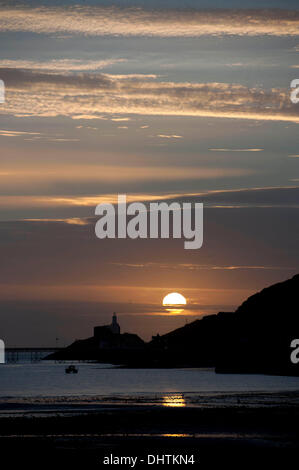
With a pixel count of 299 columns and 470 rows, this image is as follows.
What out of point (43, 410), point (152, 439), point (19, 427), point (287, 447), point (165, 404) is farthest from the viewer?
point (165, 404)

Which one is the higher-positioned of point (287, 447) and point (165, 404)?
point (165, 404)

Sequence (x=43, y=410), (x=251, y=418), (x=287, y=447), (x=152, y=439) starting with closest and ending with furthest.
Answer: (x=287, y=447) → (x=152, y=439) → (x=251, y=418) → (x=43, y=410)

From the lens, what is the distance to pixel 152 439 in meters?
50.4

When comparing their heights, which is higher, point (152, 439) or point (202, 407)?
point (202, 407)

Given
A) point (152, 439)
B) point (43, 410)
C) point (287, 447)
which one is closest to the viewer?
point (287, 447)

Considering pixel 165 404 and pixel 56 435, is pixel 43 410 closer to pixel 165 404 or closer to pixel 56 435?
pixel 165 404

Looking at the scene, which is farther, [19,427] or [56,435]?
[19,427]

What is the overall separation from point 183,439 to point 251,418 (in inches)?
Result: 559
